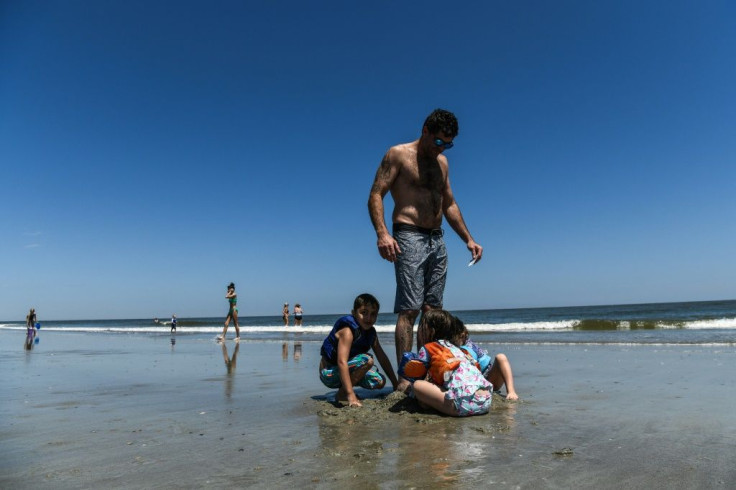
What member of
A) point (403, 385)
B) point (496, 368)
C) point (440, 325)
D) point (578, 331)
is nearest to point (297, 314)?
→ point (578, 331)

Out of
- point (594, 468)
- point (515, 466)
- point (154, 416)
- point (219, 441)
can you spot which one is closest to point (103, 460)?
point (219, 441)

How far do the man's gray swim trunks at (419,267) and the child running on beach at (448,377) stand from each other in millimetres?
399

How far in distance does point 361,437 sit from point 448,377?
0.85 m

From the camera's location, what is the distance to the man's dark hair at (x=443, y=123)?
3865mm

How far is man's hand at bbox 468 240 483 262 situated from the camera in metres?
4.41

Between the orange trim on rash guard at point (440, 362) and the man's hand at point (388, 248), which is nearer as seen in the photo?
the orange trim on rash guard at point (440, 362)

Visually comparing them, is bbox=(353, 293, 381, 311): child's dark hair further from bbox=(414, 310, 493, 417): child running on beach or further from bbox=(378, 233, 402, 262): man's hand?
bbox=(414, 310, 493, 417): child running on beach

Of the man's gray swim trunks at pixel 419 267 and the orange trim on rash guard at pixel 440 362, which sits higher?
the man's gray swim trunks at pixel 419 267

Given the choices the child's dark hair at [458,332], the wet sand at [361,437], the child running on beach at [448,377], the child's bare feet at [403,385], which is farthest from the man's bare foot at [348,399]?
the child's dark hair at [458,332]

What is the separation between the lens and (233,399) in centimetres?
421

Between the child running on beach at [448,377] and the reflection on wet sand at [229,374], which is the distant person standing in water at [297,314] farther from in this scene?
the child running on beach at [448,377]

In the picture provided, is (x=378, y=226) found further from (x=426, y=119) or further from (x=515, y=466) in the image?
(x=515, y=466)

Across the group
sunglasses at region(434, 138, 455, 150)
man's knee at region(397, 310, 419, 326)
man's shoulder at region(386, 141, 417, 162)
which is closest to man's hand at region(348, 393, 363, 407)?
man's knee at region(397, 310, 419, 326)

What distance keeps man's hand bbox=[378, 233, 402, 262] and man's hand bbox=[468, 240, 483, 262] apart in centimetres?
100
